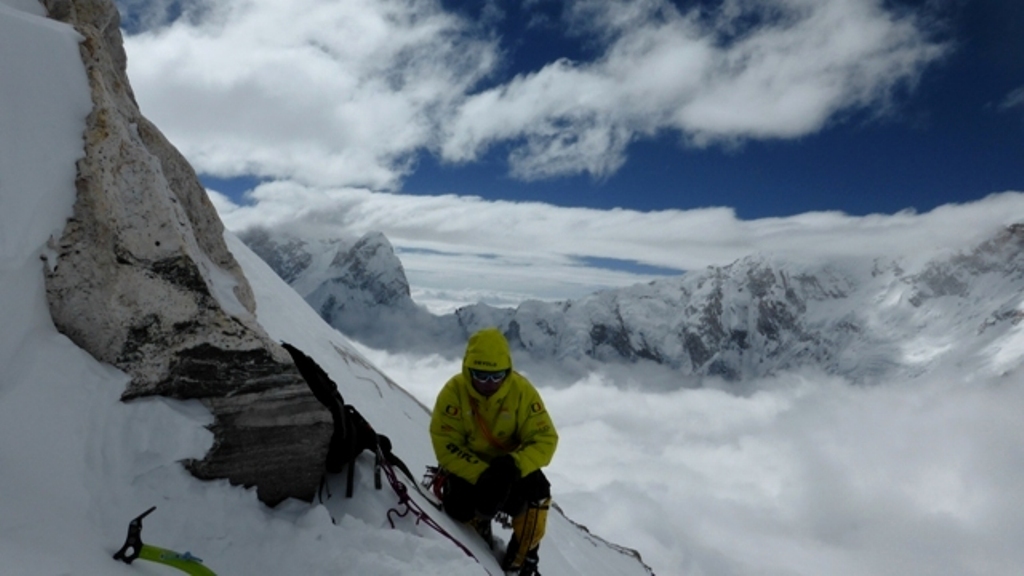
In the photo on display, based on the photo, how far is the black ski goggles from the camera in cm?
543

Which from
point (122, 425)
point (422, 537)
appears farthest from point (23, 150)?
point (422, 537)

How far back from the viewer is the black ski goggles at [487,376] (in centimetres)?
543

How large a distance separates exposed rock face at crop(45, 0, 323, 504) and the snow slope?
109 millimetres

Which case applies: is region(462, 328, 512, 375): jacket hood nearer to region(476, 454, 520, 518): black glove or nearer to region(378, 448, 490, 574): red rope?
region(476, 454, 520, 518): black glove

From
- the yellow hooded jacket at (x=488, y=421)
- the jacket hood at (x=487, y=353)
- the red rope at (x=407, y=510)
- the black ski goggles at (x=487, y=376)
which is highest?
the jacket hood at (x=487, y=353)

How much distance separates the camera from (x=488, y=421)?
5.89 metres

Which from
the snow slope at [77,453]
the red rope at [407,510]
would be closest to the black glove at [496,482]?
the red rope at [407,510]

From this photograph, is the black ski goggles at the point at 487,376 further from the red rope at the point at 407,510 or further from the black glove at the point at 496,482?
the red rope at the point at 407,510

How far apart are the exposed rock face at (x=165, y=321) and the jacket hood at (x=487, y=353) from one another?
1.46 metres

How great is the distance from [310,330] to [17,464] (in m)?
12.5

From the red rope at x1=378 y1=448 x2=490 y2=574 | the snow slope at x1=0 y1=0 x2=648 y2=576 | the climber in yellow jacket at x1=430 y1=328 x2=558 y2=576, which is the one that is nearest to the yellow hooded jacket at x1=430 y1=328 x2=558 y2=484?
the climber in yellow jacket at x1=430 y1=328 x2=558 y2=576

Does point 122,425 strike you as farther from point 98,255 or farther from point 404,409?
point 404,409

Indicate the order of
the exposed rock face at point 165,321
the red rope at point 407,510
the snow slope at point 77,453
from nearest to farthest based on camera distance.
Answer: the snow slope at point 77,453
the exposed rock face at point 165,321
the red rope at point 407,510

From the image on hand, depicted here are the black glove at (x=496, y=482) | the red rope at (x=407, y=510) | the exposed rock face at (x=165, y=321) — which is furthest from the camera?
the black glove at (x=496, y=482)
